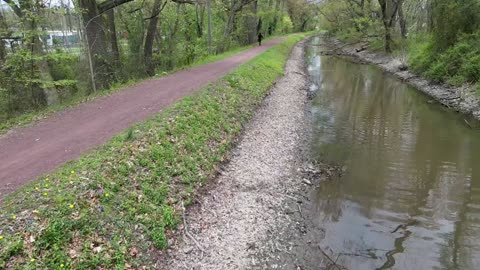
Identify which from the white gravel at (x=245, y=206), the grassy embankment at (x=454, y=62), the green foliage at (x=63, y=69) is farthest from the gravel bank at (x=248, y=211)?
the grassy embankment at (x=454, y=62)

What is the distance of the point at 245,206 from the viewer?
7.64 metres

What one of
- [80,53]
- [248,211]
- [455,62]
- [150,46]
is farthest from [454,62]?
[80,53]

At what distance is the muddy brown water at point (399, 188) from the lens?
6.45m

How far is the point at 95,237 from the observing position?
212 inches

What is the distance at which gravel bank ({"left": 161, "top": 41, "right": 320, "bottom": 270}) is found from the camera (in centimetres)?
607

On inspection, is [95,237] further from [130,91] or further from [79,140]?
[130,91]

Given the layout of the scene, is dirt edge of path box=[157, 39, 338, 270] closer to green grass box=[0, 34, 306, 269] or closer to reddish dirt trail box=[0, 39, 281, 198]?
green grass box=[0, 34, 306, 269]

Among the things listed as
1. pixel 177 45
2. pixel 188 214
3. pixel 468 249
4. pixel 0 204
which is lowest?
pixel 468 249

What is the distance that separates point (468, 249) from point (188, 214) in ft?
16.9

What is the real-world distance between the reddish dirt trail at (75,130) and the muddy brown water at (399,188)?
17.1ft

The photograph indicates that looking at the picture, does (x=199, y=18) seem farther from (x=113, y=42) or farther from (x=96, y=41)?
(x=96, y=41)

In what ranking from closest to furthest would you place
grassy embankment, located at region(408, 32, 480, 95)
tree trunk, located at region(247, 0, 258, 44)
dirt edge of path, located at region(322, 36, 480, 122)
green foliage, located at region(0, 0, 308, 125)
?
green foliage, located at region(0, 0, 308, 125)
dirt edge of path, located at region(322, 36, 480, 122)
grassy embankment, located at region(408, 32, 480, 95)
tree trunk, located at region(247, 0, 258, 44)

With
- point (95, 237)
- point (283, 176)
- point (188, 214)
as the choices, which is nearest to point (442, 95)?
point (283, 176)

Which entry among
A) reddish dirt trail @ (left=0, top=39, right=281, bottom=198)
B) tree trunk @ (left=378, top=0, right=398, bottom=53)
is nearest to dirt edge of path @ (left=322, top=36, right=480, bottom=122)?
tree trunk @ (left=378, top=0, right=398, bottom=53)
